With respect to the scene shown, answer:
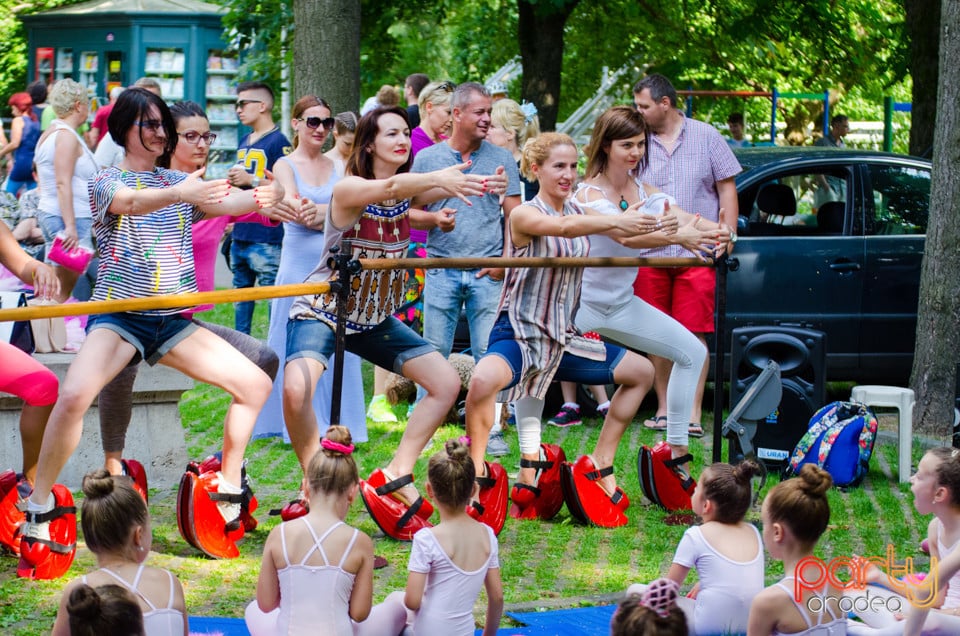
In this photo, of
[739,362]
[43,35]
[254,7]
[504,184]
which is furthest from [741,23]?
[43,35]

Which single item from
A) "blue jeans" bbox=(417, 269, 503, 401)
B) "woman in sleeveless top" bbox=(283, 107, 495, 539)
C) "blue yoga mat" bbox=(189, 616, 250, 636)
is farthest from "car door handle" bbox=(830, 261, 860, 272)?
"blue yoga mat" bbox=(189, 616, 250, 636)

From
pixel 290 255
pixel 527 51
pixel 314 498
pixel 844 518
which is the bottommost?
pixel 844 518

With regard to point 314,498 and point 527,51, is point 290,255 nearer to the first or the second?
point 314,498

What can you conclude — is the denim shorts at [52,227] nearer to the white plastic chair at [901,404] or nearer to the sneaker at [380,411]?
the sneaker at [380,411]

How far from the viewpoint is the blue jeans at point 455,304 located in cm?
822

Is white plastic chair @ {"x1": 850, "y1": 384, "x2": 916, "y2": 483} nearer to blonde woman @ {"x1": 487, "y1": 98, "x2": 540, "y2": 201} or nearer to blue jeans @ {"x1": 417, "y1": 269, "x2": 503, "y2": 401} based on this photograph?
blue jeans @ {"x1": 417, "y1": 269, "x2": 503, "y2": 401}

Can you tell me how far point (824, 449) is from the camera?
749cm

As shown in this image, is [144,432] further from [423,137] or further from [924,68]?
[924,68]

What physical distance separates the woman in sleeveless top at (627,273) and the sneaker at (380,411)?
2646 millimetres

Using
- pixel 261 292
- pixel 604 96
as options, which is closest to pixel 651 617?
pixel 261 292

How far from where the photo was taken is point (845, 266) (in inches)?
367

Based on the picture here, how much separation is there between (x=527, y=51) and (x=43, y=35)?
1426 centimetres

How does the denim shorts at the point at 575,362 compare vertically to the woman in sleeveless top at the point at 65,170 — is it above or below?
below

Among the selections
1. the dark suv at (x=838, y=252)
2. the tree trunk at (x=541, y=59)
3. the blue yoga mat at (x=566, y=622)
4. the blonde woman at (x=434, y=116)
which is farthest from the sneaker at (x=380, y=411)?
the tree trunk at (x=541, y=59)
